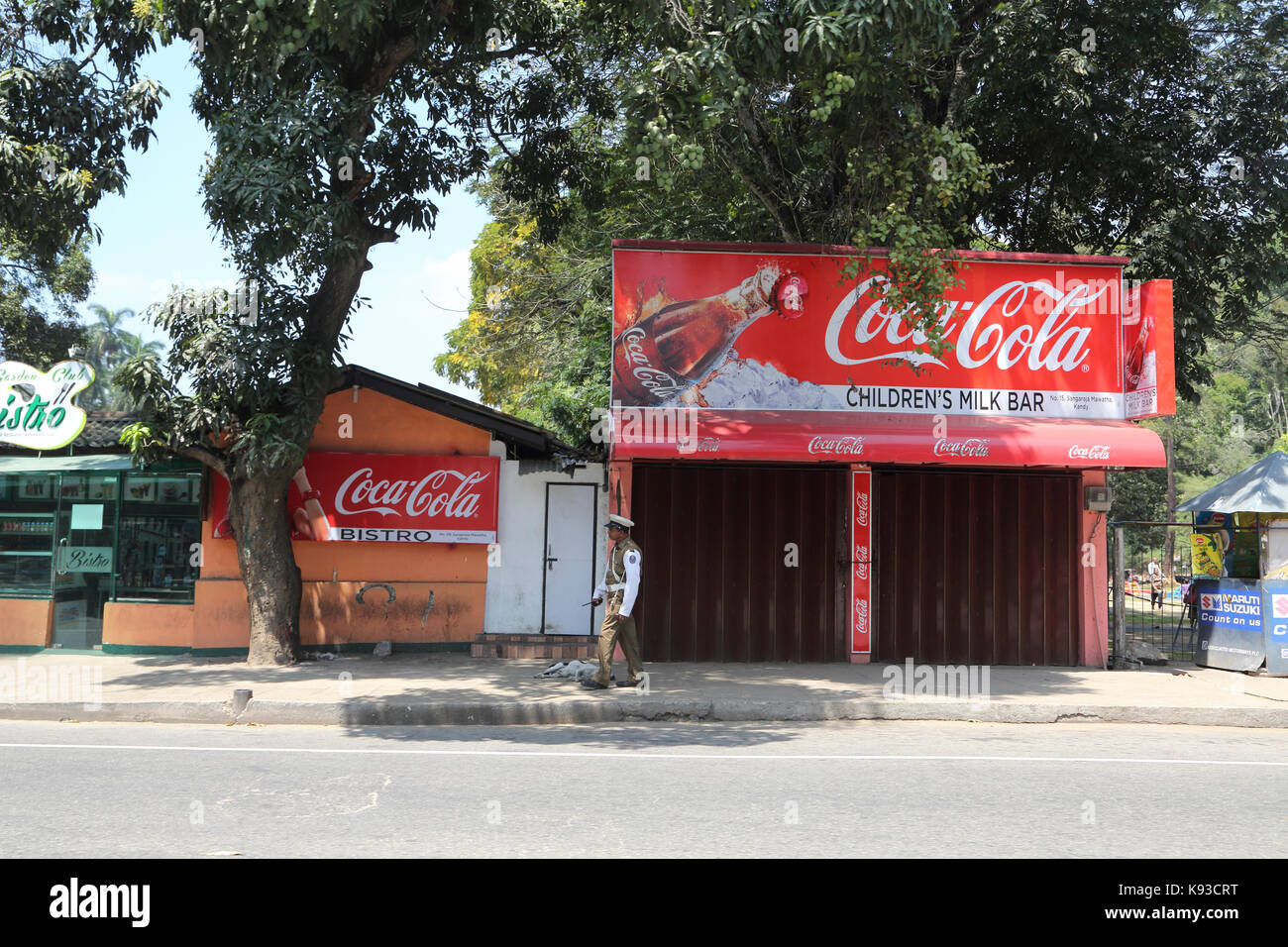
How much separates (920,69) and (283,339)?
9.11m

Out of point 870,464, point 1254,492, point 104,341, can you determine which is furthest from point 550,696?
point 104,341

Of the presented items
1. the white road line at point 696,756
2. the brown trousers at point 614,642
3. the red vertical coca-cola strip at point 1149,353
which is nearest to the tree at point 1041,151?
the red vertical coca-cola strip at point 1149,353

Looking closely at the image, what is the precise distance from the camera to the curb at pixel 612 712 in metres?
9.77

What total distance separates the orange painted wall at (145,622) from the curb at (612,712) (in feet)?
11.2

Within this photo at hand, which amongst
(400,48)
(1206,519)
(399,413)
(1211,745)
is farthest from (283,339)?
(1206,519)

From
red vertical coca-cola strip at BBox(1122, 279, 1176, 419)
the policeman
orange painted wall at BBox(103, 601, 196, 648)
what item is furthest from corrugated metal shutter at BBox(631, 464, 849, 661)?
orange painted wall at BBox(103, 601, 196, 648)

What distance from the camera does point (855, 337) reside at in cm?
1316

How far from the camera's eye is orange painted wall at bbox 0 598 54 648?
13.6m

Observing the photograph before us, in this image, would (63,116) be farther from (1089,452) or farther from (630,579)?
(1089,452)

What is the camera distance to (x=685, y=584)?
13406 mm

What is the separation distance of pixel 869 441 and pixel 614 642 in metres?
3.78

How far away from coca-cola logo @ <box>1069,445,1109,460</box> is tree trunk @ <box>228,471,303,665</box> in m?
9.29

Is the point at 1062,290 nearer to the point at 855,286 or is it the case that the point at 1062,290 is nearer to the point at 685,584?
the point at 855,286

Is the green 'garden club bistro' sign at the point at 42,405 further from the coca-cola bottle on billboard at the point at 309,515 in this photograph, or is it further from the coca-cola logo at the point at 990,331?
the coca-cola logo at the point at 990,331
